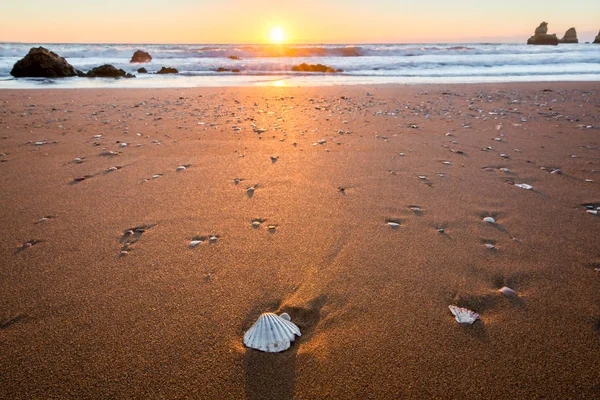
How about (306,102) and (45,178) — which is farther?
(306,102)

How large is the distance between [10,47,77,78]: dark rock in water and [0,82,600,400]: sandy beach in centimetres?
1360

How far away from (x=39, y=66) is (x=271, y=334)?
1864 centimetres

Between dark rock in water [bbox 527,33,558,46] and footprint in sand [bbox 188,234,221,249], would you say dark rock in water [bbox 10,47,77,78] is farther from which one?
dark rock in water [bbox 527,33,558,46]

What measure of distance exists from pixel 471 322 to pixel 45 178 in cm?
387

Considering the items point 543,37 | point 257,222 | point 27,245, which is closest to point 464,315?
point 257,222

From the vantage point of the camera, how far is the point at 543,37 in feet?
213

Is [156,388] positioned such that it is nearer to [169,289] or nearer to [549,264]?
[169,289]

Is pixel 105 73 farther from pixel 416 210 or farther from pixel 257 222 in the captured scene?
pixel 416 210

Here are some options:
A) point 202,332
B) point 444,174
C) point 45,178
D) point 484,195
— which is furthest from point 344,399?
point 45,178

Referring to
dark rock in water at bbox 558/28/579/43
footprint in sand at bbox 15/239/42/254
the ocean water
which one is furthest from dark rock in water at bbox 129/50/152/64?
dark rock in water at bbox 558/28/579/43

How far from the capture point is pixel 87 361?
4.51ft

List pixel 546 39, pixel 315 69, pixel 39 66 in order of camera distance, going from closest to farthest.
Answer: pixel 39 66, pixel 315 69, pixel 546 39

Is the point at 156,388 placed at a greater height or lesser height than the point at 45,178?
lesser

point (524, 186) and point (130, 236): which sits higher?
point (524, 186)
